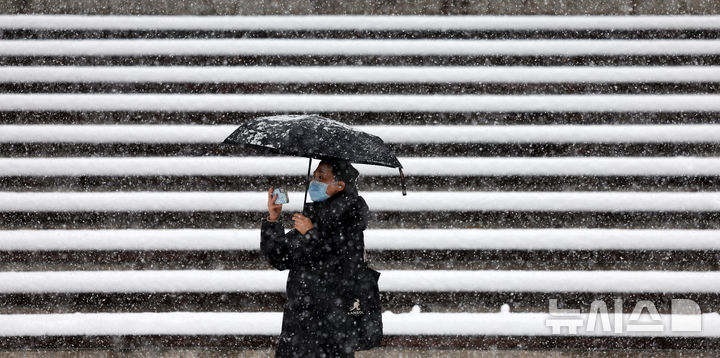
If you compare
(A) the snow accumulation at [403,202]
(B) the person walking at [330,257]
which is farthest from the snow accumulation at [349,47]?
(B) the person walking at [330,257]

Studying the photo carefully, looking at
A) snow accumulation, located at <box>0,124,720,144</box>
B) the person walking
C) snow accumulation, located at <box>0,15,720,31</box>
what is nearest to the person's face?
the person walking

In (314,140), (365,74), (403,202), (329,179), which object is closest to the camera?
(314,140)

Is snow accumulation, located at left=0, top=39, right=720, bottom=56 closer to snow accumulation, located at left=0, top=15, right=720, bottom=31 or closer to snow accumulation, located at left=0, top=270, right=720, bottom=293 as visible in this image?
snow accumulation, located at left=0, top=15, right=720, bottom=31

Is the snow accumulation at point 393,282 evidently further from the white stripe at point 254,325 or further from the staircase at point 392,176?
the white stripe at point 254,325

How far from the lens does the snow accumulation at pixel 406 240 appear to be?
12.4ft

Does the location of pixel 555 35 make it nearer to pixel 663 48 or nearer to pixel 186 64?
pixel 663 48

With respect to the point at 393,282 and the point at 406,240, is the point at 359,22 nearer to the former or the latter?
the point at 406,240

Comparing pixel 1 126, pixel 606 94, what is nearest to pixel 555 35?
pixel 606 94

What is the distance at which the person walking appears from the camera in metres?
2.33

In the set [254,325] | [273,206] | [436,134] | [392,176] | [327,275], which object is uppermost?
[436,134]

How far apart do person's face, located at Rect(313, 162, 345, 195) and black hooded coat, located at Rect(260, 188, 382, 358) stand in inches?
1.0

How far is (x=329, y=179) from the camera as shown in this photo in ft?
7.69

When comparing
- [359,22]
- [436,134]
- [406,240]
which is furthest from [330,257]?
[359,22]

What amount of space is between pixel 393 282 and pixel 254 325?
870mm
